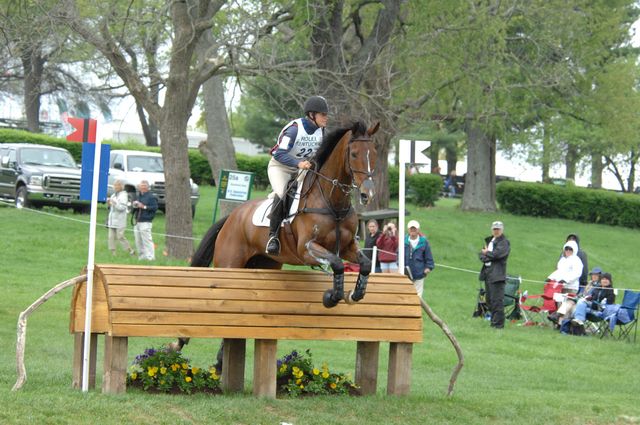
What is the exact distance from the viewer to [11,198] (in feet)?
96.3

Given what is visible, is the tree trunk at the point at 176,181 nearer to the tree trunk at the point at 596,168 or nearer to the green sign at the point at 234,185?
the green sign at the point at 234,185

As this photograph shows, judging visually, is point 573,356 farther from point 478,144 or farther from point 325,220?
point 478,144

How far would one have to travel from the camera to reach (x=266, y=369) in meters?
9.40

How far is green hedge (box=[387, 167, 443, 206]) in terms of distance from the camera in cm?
3938

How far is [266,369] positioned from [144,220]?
43.7 ft

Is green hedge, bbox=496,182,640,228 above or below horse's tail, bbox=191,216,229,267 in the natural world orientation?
above

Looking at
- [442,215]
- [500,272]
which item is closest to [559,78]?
[442,215]

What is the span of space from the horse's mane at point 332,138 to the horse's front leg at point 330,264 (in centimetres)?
85

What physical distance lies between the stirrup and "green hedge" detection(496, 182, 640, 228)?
31079 millimetres

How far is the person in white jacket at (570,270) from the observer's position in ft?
60.1

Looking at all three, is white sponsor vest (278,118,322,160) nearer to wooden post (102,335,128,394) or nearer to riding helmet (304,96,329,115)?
riding helmet (304,96,329,115)

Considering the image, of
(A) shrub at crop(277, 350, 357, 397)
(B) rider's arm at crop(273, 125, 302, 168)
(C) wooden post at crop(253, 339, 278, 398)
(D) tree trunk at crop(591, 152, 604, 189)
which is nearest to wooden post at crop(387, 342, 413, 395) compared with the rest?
(A) shrub at crop(277, 350, 357, 397)

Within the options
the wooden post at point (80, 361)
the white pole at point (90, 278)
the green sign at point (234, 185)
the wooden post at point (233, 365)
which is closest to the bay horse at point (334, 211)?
the wooden post at point (233, 365)

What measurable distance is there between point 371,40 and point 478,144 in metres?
14.7
